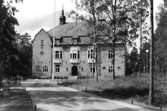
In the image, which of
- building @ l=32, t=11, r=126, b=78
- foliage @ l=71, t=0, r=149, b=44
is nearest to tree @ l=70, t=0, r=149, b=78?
foliage @ l=71, t=0, r=149, b=44

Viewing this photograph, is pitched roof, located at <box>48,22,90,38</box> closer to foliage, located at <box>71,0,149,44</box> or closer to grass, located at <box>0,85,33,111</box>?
foliage, located at <box>71,0,149,44</box>

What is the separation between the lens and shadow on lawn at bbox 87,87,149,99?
74.4 feet

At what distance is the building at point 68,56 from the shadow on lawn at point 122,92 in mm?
27789

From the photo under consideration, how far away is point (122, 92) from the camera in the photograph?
2409cm

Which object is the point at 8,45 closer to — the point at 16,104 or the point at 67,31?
the point at 16,104

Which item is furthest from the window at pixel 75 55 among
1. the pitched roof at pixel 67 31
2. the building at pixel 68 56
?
the pitched roof at pixel 67 31

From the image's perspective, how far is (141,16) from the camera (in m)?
28.8

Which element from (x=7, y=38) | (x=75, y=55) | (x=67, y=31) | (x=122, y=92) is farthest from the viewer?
(x=67, y=31)

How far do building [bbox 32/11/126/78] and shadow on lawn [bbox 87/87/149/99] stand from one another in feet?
91.2

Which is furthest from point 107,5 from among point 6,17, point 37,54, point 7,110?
point 37,54

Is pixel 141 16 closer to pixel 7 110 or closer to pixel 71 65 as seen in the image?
pixel 7 110

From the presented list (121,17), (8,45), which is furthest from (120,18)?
(8,45)

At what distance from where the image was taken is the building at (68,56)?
54.5 metres

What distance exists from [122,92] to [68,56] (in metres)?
34.0
